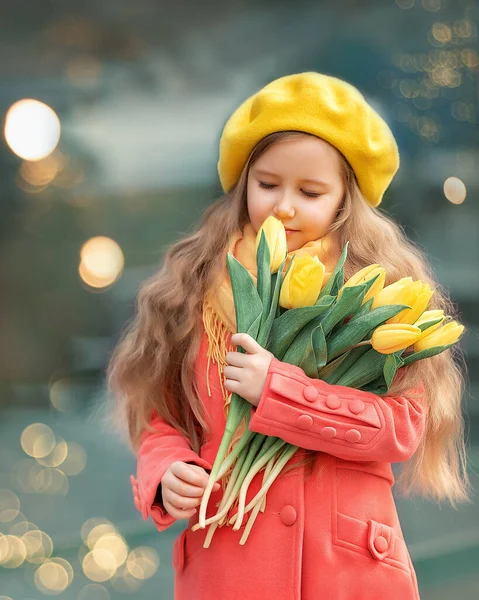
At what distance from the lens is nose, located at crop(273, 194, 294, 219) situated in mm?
1140

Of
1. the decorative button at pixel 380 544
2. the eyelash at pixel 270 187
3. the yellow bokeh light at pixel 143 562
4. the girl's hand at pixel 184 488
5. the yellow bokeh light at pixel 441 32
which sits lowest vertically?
the yellow bokeh light at pixel 143 562

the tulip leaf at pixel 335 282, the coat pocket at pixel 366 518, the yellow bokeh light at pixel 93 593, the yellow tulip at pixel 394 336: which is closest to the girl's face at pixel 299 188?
the tulip leaf at pixel 335 282

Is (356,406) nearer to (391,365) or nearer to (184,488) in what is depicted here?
(391,365)

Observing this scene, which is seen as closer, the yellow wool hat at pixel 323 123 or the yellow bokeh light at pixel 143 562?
the yellow wool hat at pixel 323 123

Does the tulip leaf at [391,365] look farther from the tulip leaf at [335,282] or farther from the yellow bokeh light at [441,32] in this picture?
the yellow bokeh light at [441,32]

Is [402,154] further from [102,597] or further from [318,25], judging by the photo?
[102,597]

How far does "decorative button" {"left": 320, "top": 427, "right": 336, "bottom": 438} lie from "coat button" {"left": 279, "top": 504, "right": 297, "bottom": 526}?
11cm

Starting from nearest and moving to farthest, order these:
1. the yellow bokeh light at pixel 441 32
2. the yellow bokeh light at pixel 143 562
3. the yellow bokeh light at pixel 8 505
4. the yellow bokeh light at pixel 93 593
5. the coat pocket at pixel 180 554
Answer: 1. the coat pocket at pixel 180 554
2. the yellow bokeh light at pixel 93 593
3. the yellow bokeh light at pixel 143 562
4. the yellow bokeh light at pixel 8 505
5. the yellow bokeh light at pixel 441 32

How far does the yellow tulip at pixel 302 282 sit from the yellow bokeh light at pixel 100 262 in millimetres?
1741

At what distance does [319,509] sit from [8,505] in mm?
1726

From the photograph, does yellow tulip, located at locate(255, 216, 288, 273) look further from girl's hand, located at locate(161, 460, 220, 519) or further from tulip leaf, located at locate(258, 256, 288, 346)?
girl's hand, located at locate(161, 460, 220, 519)

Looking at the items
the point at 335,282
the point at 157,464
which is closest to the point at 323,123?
the point at 335,282

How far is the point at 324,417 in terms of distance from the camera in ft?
3.36

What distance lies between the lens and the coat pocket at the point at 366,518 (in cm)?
106
